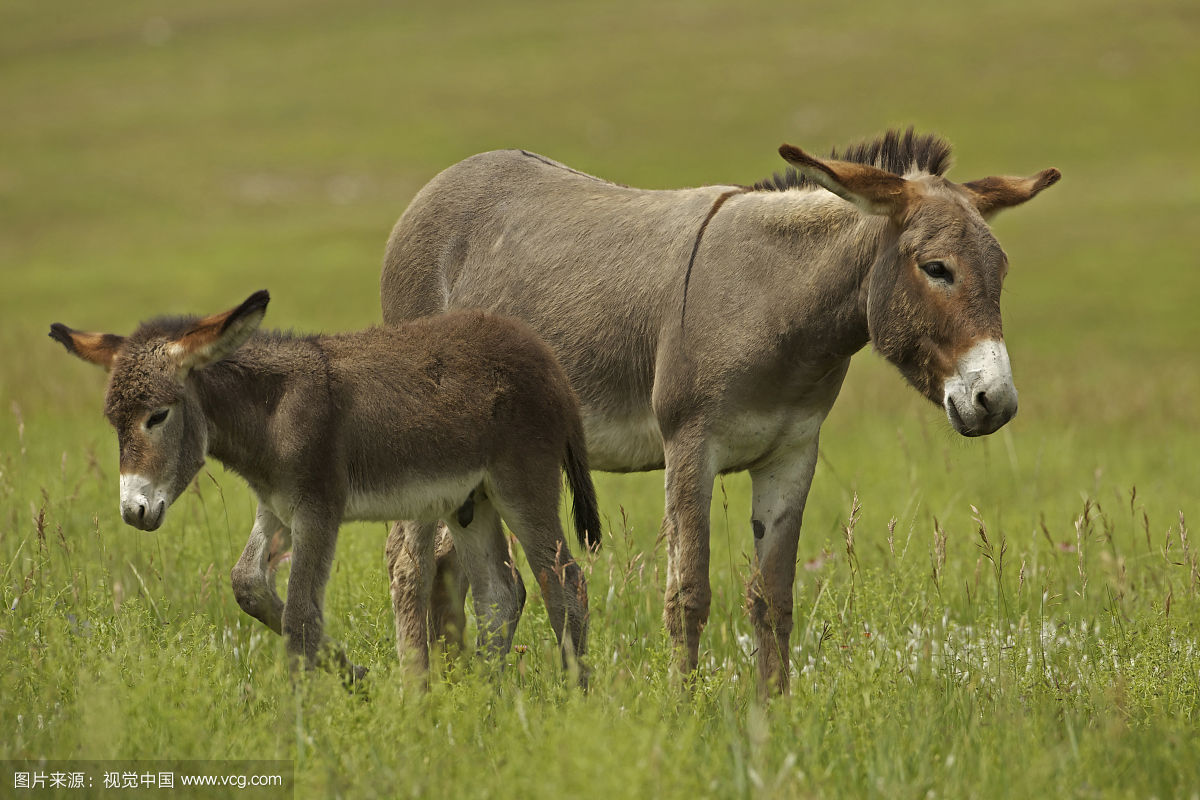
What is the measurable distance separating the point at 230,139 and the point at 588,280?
141 feet

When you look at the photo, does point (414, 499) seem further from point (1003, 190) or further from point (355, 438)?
point (1003, 190)

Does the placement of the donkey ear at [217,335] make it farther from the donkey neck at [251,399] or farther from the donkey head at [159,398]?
the donkey neck at [251,399]

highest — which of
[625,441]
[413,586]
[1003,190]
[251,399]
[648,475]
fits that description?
[1003,190]

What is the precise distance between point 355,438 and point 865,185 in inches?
87.4

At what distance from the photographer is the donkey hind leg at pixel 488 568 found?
5.32 meters

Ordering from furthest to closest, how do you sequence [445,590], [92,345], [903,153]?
[445,590]
[903,153]
[92,345]

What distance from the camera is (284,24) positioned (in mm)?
66625

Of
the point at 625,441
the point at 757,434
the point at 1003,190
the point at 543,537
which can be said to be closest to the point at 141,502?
the point at 543,537

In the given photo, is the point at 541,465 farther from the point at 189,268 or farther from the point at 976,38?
the point at 976,38

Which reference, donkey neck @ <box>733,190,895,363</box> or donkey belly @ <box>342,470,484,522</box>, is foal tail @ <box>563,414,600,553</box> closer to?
donkey belly @ <box>342,470,484,522</box>

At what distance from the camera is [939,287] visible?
4.82 metres

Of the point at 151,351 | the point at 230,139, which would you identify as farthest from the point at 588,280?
the point at 230,139

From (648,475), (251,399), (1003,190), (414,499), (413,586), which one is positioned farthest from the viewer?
(648,475)

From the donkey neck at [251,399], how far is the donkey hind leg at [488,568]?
1011 millimetres
